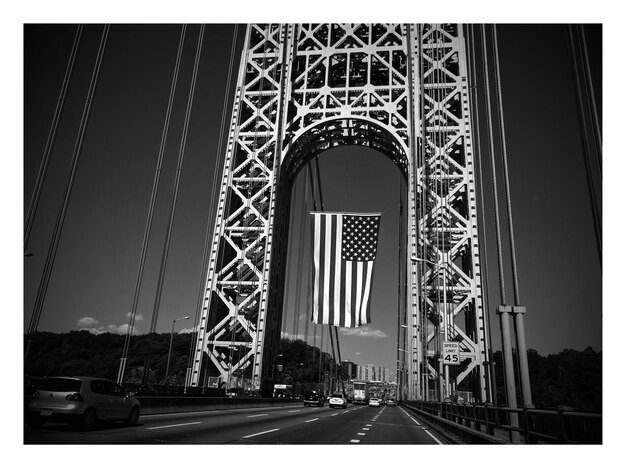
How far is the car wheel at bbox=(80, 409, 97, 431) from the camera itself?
9992mm

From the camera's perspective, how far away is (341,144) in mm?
40656

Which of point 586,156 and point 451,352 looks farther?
point 451,352

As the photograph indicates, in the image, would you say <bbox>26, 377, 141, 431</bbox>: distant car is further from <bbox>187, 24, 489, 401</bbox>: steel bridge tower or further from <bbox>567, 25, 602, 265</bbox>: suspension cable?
<bbox>187, 24, 489, 401</bbox>: steel bridge tower

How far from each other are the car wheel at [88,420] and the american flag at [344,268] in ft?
61.7

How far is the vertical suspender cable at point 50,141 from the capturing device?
11.8 m

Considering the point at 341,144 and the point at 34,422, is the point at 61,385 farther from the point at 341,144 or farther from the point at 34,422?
the point at 341,144

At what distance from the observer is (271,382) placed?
118 feet

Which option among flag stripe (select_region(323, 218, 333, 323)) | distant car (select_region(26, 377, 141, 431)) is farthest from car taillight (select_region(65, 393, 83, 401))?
flag stripe (select_region(323, 218, 333, 323))

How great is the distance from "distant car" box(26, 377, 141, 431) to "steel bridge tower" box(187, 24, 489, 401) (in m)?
19.4

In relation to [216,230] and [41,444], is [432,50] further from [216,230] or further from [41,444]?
[41,444]

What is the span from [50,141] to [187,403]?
42.3ft

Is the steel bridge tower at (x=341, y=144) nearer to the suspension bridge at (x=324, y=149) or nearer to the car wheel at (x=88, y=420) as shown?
the suspension bridge at (x=324, y=149)

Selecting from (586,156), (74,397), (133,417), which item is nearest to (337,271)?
(133,417)

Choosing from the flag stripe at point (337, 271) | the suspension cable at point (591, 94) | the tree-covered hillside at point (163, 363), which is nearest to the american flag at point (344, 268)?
the flag stripe at point (337, 271)
